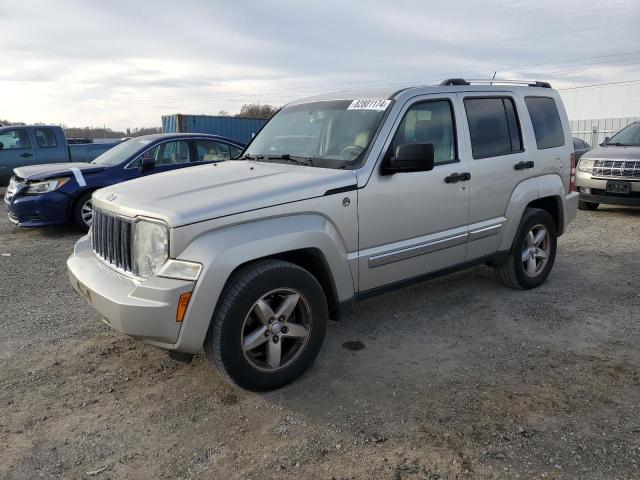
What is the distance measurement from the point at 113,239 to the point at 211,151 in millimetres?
5904

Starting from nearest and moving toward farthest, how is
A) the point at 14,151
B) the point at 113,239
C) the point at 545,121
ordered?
A: 1. the point at 113,239
2. the point at 545,121
3. the point at 14,151

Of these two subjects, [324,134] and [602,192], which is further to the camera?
[602,192]

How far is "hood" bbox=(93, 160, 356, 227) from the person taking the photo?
3102 millimetres

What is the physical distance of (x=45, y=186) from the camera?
8203 mm

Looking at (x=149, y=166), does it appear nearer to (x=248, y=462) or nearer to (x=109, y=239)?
(x=109, y=239)

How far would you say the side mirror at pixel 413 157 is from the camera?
11.9ft

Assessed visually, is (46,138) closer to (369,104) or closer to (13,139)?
(13,139)

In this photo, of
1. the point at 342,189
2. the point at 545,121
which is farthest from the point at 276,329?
the point at 545,121

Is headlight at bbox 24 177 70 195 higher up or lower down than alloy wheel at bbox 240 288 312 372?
higher up

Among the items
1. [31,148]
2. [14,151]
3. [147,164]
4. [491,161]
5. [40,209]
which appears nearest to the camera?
[491,161]

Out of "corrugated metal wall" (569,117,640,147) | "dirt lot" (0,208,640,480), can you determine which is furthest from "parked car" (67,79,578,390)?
"corrugated metal wall" (569,117,640,147)

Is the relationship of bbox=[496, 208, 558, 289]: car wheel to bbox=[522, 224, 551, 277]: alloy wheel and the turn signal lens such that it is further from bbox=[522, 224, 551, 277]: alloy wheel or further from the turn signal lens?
the turn signal lens

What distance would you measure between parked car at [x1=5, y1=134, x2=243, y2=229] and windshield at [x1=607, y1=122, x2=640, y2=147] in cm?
774

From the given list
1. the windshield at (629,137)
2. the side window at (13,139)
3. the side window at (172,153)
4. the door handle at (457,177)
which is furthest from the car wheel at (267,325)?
the side window at (13,139)
